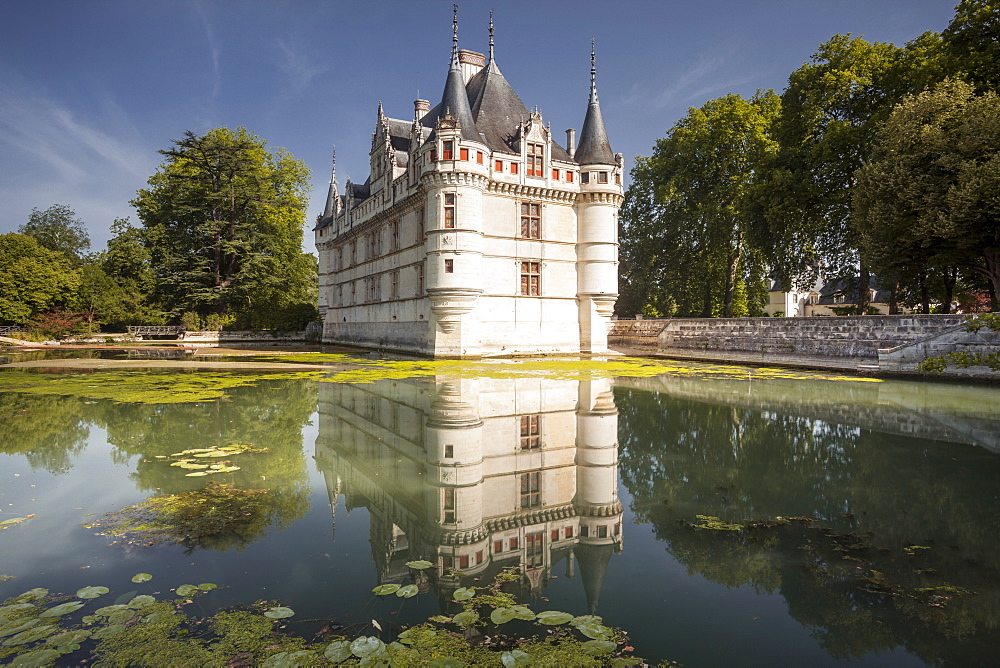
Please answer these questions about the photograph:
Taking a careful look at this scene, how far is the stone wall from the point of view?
17.0 m

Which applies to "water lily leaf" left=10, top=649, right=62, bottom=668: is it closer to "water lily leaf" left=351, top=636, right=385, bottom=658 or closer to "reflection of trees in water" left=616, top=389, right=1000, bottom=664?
"water lily leaf" left=351, top=636, right=385, bottom=658

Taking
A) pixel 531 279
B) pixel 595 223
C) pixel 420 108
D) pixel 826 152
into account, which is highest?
pixel 420 108

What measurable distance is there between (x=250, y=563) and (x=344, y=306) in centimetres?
3540

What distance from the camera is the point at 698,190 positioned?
31.3m

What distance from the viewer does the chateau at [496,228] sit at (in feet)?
74.1

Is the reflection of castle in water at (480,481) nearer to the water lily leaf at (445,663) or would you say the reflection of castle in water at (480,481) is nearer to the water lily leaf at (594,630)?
the water lily leaf at (594,630)

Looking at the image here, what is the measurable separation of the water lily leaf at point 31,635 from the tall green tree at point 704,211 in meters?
28.6

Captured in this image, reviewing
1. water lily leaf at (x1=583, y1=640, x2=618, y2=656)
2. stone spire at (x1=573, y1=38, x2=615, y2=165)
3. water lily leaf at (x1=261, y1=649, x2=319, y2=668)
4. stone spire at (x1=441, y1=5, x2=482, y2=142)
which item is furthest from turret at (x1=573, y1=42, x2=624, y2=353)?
water lily leaf at (x1=261, y1=649, x2=319, y2=668)

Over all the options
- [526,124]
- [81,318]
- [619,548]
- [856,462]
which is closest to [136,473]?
[619,548]

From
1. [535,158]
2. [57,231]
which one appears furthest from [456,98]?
[57,231]

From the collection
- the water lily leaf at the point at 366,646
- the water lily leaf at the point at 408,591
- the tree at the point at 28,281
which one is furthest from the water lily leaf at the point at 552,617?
the tree at the point at 28,281

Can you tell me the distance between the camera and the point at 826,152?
2295 cm

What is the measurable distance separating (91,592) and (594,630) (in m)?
3.09

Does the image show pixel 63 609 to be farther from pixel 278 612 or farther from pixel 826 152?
pixel 826 152
